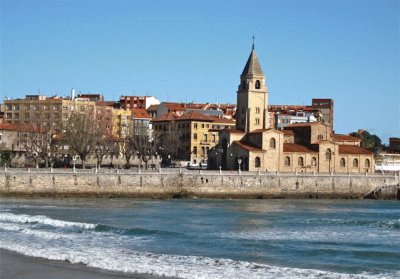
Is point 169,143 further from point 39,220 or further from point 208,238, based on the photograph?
point 208,238

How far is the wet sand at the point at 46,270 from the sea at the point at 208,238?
73cm

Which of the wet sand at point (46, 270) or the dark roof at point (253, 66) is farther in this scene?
the dark roof at point (253, 66)

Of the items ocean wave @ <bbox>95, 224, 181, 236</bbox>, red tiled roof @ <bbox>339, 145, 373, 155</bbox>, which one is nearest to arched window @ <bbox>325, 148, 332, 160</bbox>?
red tiled roof @ <bbox>339, 145, 373, 155</bbox>

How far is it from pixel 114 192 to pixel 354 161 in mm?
31754

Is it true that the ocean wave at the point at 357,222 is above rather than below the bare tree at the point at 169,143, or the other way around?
below

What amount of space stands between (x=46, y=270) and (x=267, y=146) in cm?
5715

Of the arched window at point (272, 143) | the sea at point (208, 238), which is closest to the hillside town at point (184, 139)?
the arched window at point (272, 143)

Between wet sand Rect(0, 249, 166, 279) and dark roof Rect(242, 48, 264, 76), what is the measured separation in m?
62.7

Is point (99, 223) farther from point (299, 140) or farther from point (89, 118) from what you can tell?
point (89, 118)

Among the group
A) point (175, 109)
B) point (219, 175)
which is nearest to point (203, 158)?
point (175, 109)

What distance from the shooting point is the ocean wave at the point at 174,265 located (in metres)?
24.7

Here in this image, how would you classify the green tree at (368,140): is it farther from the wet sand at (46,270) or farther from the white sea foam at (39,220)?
the wet sand at (46,270)

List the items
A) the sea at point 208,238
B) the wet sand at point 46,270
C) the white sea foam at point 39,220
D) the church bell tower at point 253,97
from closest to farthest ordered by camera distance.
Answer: the wet sand at point 46,270 → the sea at point 208,238 → the white sea foam at point 39,220 → the church bell tower at point 253,97

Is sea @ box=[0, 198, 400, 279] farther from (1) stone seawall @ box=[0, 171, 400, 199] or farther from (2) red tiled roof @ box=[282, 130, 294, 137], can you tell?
(2) red tiled roof @ box=[282, 130, 294, 137]
